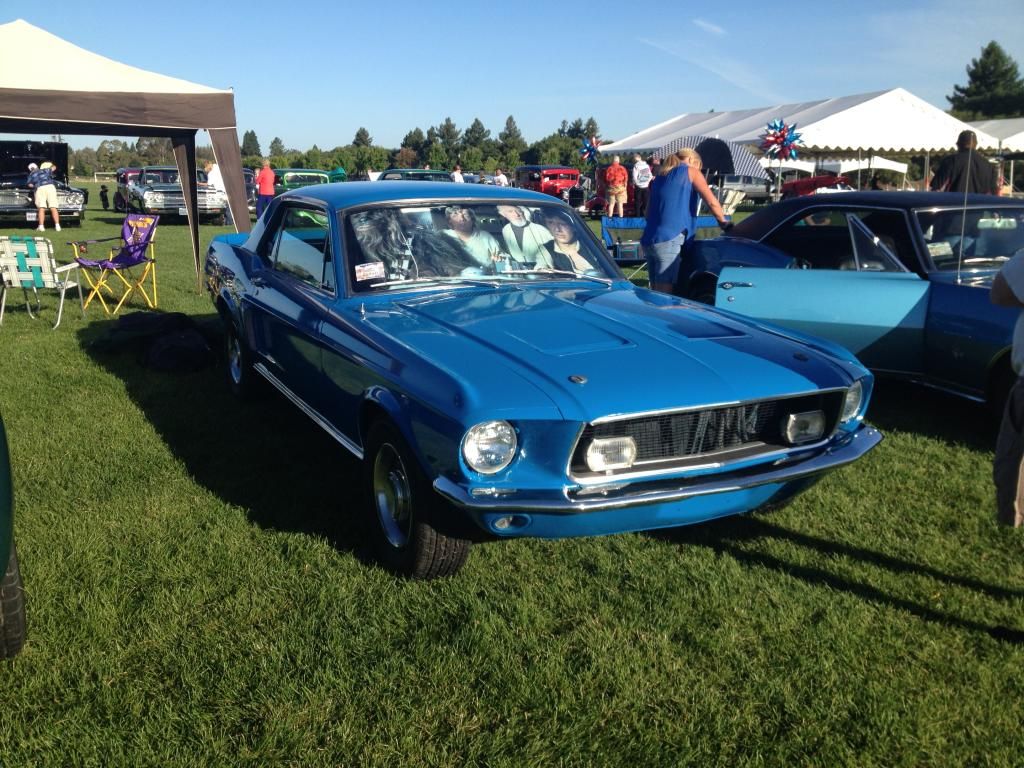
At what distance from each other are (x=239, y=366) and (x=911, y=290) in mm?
4410

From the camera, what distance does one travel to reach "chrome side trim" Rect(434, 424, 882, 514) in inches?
110

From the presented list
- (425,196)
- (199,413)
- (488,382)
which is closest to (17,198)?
(199,413)

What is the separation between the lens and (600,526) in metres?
2.93

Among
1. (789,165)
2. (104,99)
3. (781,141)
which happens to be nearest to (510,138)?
(789,165)

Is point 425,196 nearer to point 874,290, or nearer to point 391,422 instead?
point 391,422

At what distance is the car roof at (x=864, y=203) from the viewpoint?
5637mm

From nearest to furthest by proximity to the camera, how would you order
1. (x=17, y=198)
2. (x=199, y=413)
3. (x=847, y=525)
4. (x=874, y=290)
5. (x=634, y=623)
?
(x=634, y=623) → (x=847, y=525) → (x=874, y=290) → (x=199, y=413) → (x=17, y=198)

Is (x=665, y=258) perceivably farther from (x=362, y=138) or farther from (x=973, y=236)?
(x=362, y=138)

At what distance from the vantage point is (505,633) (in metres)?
3.02

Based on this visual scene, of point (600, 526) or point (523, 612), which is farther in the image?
point (523, 612)

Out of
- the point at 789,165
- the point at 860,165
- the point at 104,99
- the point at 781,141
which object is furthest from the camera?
the point at 789,165

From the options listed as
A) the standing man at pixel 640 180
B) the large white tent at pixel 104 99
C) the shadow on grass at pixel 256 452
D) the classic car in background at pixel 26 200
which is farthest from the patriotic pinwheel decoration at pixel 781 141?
the shadow on grass at pixel 256 452

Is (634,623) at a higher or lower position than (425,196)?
lower

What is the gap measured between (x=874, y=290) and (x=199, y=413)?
4421 mm
